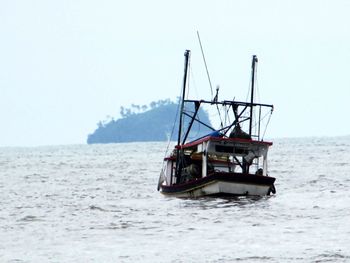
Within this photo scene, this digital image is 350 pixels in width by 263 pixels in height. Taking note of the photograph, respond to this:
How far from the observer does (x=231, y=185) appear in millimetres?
39750

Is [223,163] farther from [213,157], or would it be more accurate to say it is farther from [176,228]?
[176,228]

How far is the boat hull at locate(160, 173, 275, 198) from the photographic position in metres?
39.7

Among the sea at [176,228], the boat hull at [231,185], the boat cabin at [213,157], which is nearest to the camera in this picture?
the sea at [176,228]

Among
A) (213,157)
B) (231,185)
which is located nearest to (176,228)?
(231,185)

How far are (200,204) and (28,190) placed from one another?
21.1 meters

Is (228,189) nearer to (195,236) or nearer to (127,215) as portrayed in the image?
(127,215)

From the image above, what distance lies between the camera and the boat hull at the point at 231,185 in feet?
130

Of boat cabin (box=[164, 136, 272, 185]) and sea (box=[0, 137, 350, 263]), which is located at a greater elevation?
boat cabin (box=[164, 136, 272, 185])

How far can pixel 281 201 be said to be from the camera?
40.2 m

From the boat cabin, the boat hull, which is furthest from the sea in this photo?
the boat cabin

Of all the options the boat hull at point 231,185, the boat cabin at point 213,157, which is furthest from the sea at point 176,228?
the boat cabin at point 213,157

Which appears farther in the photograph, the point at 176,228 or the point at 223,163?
the point at 223,163

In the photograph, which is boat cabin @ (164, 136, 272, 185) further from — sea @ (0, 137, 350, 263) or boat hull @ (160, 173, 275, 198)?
sea @ (0, 137, 350, 263)

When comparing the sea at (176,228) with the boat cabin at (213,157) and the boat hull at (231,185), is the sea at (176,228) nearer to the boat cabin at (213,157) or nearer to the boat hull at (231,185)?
the boat hull at (231,185)
